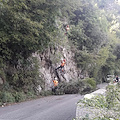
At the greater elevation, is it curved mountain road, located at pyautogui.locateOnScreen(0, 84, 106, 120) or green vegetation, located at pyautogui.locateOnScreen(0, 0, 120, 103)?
green vegetation, located at pyautogui.locateOnScreen(0, 0, 120, 103)

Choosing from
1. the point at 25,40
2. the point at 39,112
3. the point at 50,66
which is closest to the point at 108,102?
the point at 39,112

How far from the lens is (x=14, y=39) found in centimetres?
1269

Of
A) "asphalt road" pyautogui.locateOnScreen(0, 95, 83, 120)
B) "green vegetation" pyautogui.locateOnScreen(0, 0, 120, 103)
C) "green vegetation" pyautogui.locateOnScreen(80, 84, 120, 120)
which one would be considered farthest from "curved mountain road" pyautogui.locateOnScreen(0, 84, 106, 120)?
"green vegetation" pyautogui.locateOnScreen(0, 0, 120, 103)

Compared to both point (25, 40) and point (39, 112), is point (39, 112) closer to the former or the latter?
point (39, 112)

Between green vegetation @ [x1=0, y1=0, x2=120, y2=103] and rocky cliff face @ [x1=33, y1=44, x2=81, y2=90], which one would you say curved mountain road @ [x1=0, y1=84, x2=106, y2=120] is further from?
rocky cliff face @ [x1=33, y1=44, x2=81, y2=90]

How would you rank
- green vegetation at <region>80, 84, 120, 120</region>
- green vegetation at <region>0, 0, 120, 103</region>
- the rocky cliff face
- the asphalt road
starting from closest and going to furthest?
green vegetation at <region>80, 84, 120, 120</region>
the asphalt road
green vegetation at <region>0, 0, 120, 103</region>
the rocky cliff face

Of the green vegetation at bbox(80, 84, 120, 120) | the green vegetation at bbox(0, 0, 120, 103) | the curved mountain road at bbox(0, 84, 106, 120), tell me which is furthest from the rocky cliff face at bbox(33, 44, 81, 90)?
the green vegetation at bbox(80, 84, 120, 120)

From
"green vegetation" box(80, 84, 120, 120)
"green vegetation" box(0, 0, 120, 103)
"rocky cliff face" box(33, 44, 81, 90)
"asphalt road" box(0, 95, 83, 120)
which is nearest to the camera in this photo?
"green vegetation" box(80, 84, 120, 120)

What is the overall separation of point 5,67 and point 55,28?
514 cm

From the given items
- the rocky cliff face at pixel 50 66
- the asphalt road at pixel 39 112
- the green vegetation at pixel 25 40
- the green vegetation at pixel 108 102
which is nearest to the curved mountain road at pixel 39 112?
the asphalt road at pixel 39 112

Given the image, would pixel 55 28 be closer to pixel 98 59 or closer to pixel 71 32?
pixel 71 32

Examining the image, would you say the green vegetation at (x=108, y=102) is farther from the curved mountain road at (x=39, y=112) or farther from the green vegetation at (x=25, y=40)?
the green vegetation at (x=25, y=40)

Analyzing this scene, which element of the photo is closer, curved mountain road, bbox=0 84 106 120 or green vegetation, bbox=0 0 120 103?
curved mountain road, bbox=0 84 106 120

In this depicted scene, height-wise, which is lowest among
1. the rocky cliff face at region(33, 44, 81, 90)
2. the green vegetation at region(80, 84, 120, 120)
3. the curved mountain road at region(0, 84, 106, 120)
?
the curved mountain road at region(0, 84, 106, 120)
